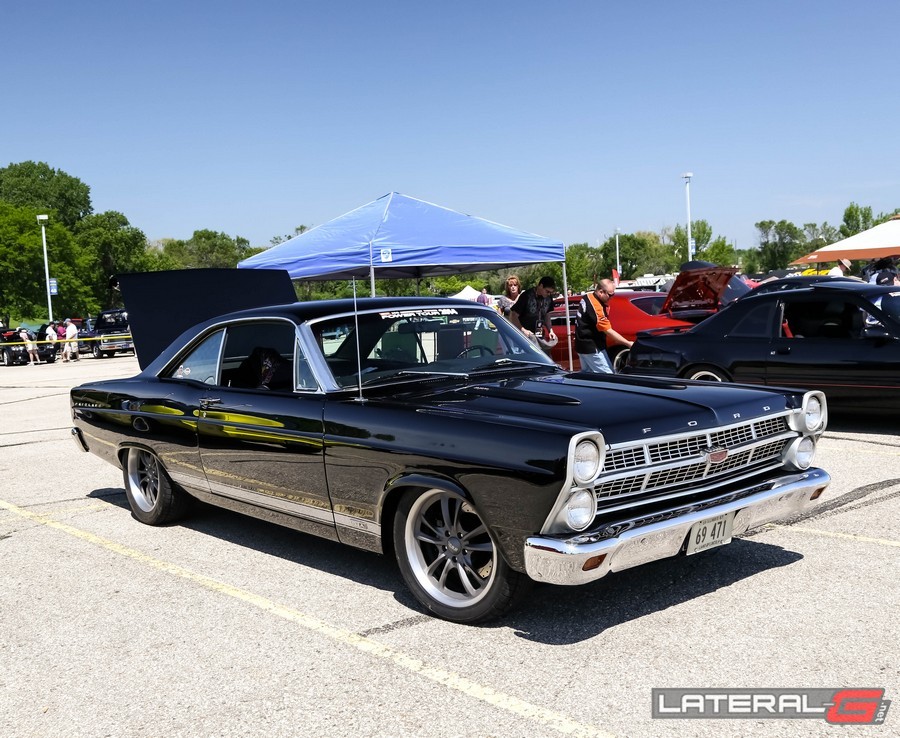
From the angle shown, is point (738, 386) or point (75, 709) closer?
point (75, 709)

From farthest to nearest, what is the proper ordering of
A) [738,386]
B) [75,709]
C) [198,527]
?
[198,527] < [738,386] < [75,709]

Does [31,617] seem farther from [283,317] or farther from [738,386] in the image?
[738,386]

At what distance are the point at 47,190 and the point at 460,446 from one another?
96331 mm

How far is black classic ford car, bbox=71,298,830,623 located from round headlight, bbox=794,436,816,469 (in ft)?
0.05

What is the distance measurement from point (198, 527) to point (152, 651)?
2.31m

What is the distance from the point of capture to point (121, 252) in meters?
80.8

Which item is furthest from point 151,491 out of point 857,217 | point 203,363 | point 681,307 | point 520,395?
point 857,217

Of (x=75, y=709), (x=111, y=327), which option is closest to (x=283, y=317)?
(x=75, y=709)

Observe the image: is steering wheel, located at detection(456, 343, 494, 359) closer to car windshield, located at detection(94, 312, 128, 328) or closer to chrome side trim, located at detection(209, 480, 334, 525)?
chrome side trim, located at detection(209, 480, 334, 525)

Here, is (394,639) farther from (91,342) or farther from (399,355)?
(91,342)

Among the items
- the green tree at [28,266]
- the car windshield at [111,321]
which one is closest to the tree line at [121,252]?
the green tree at [28,266]

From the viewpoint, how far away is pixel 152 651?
4.04m

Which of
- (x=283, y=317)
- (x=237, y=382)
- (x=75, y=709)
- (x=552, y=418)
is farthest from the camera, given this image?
(x=237, y=382)

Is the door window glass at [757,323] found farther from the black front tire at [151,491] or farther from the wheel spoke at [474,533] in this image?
the wheel spoke at [474,533]
